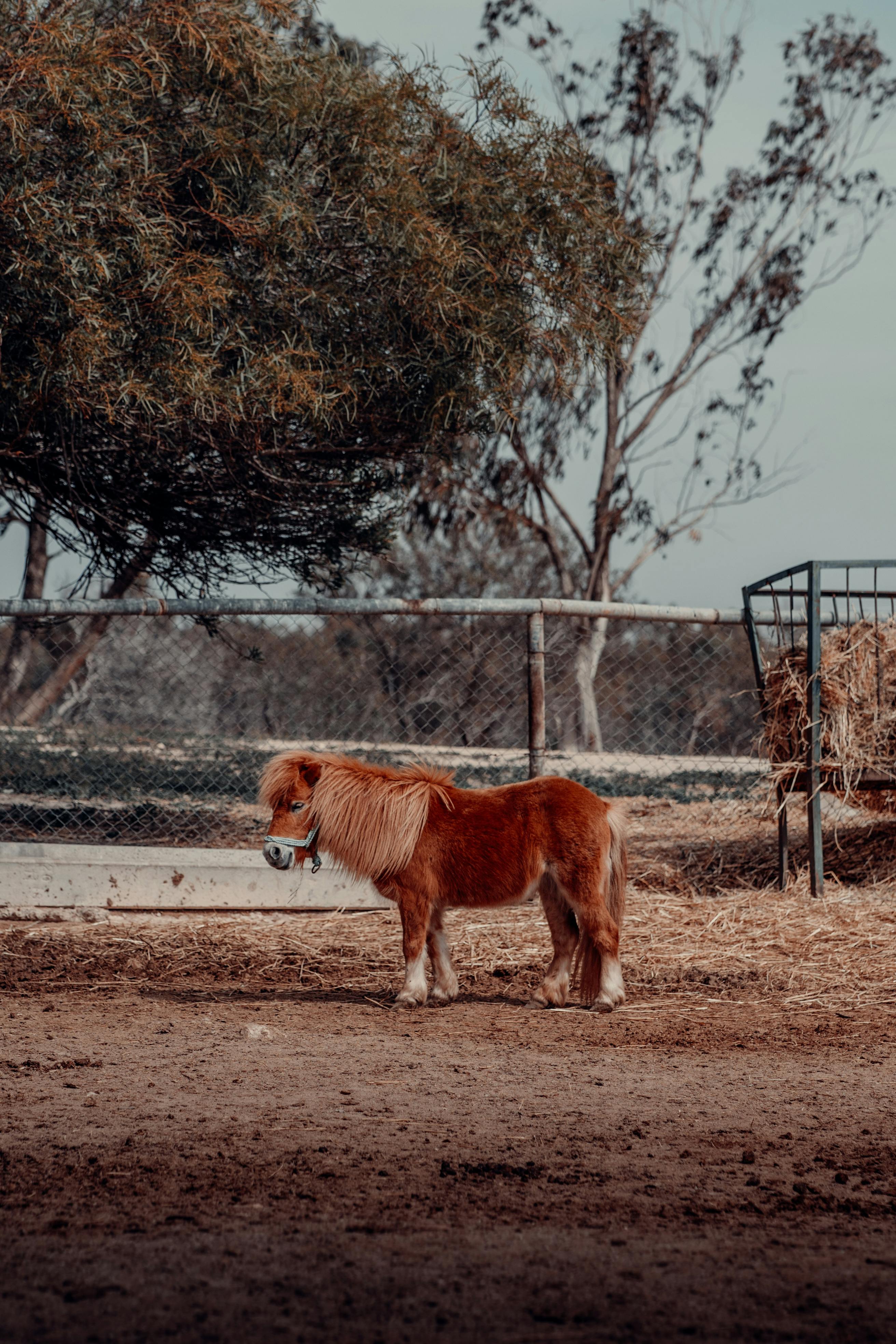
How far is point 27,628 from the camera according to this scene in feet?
29.6

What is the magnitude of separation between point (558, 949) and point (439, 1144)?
84.7 inches

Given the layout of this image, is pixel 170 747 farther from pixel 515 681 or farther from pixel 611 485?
pixel 611 485

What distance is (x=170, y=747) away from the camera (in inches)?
456

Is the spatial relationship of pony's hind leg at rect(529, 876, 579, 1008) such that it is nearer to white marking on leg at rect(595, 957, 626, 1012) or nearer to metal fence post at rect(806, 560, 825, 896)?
white marking on leg at rect(595, 957, 626, 1012)

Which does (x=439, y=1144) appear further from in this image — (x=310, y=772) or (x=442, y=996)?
(x=310, y=772)

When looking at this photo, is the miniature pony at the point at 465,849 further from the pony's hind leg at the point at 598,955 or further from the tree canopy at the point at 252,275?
the tree canopy at the point at 252,275

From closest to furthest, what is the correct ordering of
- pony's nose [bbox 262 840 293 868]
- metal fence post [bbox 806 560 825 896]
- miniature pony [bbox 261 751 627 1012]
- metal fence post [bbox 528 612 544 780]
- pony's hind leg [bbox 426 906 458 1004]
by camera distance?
pony's nose [bbox 262 840 293 868] < miniature pony [bbox 261 751 627 1012] < pony's hind leg [bbox 426 906 458 1004] < metal fence post [bbox 806 560 825 896] < metal fence post [bbox 528 612 544 780]

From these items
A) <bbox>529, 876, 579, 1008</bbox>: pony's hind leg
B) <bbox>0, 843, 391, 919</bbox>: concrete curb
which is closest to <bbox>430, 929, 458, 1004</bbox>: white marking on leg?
<bbox>529, 876, 579, 1008</bbox>: pony's hind leg

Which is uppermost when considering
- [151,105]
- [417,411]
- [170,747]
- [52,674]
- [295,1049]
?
[151,105]

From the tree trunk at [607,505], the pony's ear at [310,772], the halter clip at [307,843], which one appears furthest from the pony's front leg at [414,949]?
the tree trunk at [607,505]

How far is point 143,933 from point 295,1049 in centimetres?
238

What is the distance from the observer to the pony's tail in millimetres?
5246

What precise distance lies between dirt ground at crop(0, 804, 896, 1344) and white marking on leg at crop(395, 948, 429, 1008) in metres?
0.19

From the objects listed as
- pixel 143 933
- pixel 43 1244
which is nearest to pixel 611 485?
pixel 143 933
